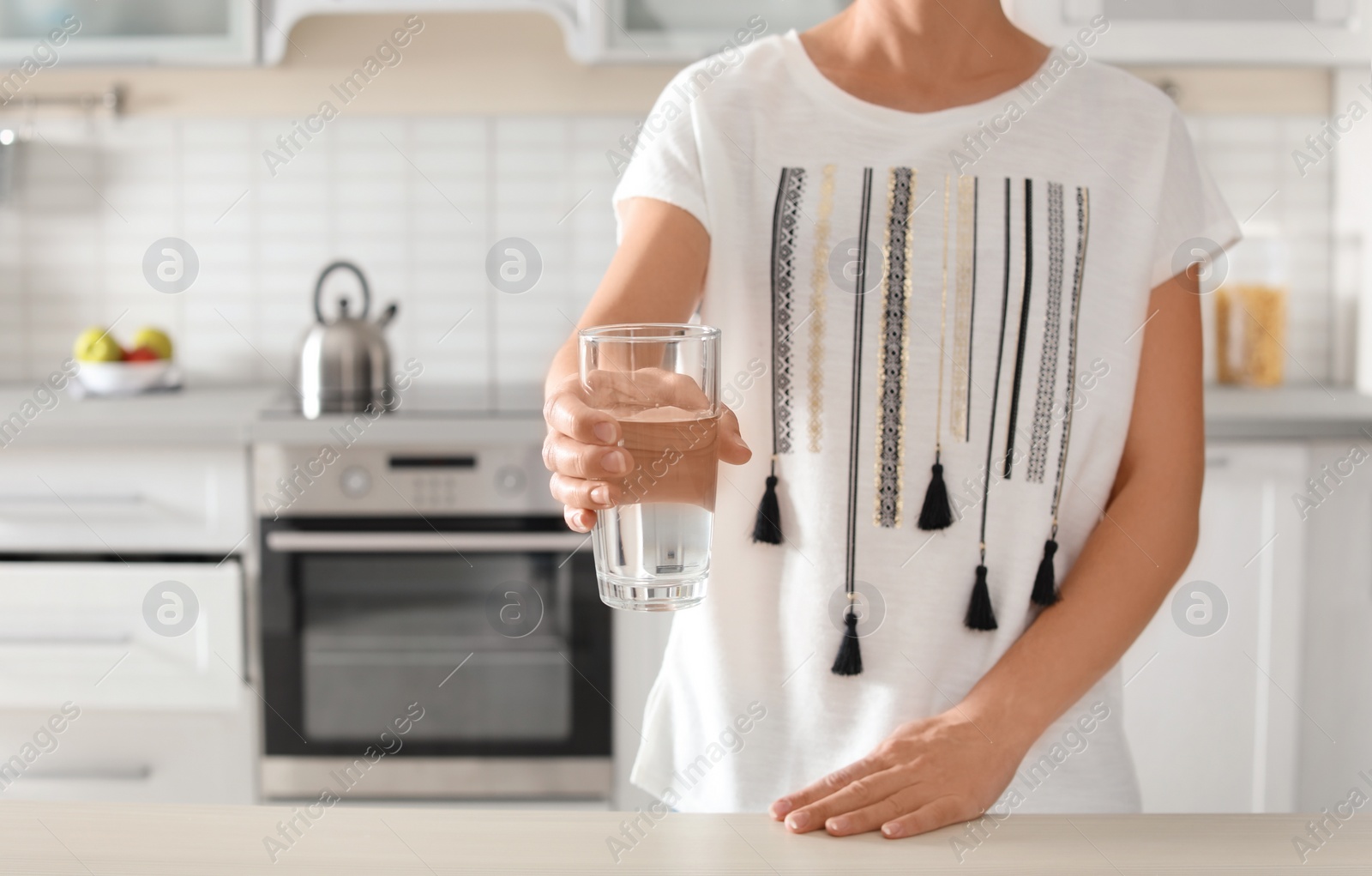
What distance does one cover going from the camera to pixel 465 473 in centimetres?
176

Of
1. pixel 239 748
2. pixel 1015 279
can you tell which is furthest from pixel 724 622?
pixel 239 748

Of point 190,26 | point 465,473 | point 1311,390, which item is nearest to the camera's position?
point 465,473

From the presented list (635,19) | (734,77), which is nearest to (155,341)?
(635,19)

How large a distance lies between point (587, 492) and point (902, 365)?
0.39m

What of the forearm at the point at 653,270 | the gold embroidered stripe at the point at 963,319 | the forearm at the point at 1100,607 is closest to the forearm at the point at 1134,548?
the forearm at the point at 1100,607

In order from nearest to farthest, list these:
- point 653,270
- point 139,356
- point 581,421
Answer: point 581,421 < point 653,270 < point 139,356

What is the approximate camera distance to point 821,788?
61cm

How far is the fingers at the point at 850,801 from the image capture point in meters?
0.58

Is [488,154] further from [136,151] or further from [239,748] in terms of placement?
[239,748]

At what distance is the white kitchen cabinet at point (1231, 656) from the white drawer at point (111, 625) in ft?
4.50

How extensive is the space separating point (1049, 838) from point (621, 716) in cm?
128

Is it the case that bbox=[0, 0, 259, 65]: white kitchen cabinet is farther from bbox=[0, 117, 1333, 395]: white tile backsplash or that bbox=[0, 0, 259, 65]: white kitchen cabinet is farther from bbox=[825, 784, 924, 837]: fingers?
bbox=[825, 784, 924, 837]: fingers

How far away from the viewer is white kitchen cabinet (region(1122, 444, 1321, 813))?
176 cm

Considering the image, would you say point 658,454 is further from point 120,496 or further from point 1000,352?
point 120,496
